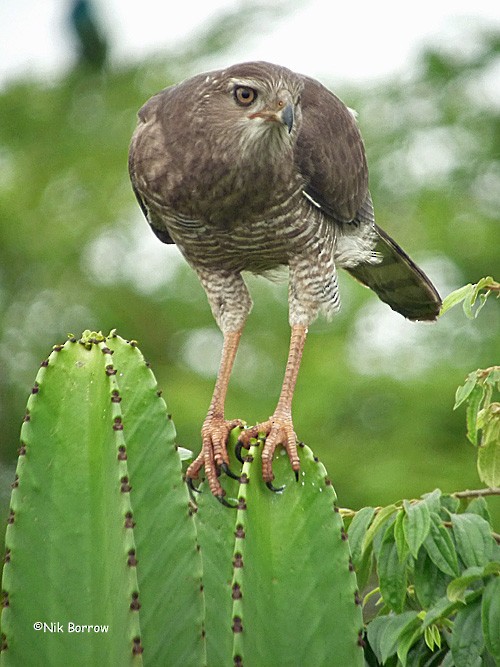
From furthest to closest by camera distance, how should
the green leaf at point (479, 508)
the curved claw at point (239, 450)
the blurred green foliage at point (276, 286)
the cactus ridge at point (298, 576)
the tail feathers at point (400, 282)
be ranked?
the blurred green foliage at point (276, 286) → the tail feathers at point (400, 282) → the curved claw at point (239, 450) → the green leaf at point (479, 508) → the cactus ridge at point (298, 576)

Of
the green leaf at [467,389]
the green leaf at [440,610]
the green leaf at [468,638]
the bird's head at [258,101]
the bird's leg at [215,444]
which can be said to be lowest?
the green leaf at [468,638]

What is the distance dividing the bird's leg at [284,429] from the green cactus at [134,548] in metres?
0.10

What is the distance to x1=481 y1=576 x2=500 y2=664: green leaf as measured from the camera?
88.0 inches

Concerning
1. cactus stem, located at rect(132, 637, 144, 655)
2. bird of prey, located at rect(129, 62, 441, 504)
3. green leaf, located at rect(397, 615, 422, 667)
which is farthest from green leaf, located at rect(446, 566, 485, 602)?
bird of prey, located at rect(129, 62, 441, 504)

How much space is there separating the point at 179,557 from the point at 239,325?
1797 mm

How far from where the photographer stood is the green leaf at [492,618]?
7.33 ft

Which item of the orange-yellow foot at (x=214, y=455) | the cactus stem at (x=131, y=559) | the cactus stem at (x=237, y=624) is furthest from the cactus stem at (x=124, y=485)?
the orange-yellow foot at (x=214, y=455)

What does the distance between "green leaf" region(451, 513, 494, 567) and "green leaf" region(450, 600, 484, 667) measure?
0.12 m

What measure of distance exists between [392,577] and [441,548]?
145 mm

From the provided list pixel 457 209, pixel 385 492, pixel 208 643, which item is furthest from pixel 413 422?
pixel 208 643

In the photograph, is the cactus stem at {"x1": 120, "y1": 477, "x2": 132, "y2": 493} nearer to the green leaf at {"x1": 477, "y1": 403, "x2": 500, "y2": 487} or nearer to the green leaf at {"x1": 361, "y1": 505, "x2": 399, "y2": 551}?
the green leaf at {"x1": 361, "y1": 505, "x2": 399, "y2": 551}

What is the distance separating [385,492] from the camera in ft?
26.4

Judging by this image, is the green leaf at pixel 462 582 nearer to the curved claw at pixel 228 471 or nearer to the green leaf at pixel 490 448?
the green leaf at pixel 490 448

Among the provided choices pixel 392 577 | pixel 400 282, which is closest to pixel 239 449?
pixel 392 577
